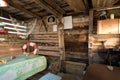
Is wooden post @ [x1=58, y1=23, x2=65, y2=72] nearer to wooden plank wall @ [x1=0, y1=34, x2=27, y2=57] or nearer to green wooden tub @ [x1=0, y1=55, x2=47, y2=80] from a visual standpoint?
green wooden tub @ [x1=0, y1=55, x2=47, y2=80]

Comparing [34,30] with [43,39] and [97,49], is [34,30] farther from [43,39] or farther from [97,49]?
[97,49]

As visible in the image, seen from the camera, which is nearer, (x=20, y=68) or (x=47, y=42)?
(x=20, y=68)

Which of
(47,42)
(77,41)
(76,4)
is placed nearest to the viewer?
(76,4)

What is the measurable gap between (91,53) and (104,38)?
0.64 m

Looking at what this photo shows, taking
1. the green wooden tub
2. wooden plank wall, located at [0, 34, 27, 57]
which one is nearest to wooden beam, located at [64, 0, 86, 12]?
the green wooden tub

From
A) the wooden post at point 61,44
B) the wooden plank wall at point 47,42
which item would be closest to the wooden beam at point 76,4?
the wooden post at point 61,44

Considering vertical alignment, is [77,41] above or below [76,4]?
below

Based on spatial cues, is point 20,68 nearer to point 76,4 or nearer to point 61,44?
point 61,44

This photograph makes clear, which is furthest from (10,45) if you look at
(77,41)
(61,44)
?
(77,41)

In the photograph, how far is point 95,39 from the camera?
133 inches

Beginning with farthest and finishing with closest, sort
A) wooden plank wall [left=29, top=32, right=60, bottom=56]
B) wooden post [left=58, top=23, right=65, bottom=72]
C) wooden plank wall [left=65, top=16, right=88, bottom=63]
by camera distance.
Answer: wooden plank wall [left=29, top=32, right=60, bottom=56] → wooden post [left=58, top=23, right=65, bottom=72] → wooden plank wall [left=65, top=16, right=88, bottom=63]

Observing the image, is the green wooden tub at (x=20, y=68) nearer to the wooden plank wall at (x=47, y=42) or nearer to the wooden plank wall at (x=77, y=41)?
the wooden plank wall at (x=47, y=42)

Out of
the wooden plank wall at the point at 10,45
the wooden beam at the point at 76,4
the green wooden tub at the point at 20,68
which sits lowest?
the green wooden tub at the point at 20,68

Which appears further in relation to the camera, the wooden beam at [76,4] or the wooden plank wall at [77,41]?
the wooden plank wall at [77,41]
